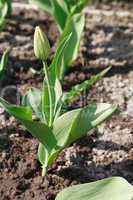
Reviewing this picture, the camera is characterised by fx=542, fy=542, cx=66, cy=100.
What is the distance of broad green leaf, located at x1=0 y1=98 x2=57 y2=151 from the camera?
1705 millimetres

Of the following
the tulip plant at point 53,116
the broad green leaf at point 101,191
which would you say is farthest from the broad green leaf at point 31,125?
the broad green leaf at point 101,191

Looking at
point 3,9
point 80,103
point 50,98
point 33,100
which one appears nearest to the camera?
point 50,98

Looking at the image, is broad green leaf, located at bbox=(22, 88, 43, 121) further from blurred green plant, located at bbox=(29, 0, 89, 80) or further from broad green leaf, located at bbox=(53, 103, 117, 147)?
blurred green plant, located at bbox=(29, 0, 89, 80)

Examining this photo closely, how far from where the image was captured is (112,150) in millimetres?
2084

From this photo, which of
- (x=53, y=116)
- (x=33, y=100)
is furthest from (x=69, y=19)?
(x=53, y=116)

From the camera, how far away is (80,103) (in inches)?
91.4

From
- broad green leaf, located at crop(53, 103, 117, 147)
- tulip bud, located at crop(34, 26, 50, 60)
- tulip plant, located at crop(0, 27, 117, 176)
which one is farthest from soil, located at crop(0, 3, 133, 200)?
tulip bud, located at crop(34, 26, 50, 60)

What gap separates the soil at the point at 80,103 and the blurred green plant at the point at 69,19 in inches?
5.0

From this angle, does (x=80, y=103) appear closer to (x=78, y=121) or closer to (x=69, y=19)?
(x=69, y=19)

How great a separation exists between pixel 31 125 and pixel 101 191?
304mm

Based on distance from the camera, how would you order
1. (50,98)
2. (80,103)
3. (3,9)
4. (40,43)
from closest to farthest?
(40,43) < (50,98) < (80,103) < (3,9)

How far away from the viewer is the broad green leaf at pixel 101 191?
166 cm

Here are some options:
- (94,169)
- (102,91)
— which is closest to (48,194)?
(94,169)

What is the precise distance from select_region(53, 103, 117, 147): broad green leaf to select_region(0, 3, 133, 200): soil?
8.9 inches
